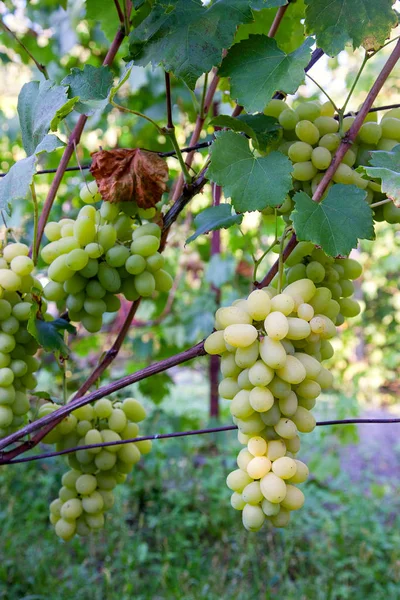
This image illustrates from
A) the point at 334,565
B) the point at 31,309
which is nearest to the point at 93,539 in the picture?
the point at 334,565

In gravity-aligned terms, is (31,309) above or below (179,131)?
below

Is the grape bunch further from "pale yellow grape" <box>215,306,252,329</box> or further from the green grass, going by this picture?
the green grass

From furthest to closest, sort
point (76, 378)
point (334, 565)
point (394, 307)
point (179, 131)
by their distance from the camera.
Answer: point (394, 307), point (179, 131), point (76, 378), point (334, 565)

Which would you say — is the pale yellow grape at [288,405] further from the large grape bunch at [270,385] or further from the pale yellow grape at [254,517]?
the pale yellow grape at [254,517]

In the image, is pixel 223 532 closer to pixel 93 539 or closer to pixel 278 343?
pixel 93 539

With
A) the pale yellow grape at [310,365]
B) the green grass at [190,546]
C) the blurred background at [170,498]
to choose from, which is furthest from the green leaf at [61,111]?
the green grass at [190,546]

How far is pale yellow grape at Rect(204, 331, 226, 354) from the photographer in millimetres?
587

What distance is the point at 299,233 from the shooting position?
552mm

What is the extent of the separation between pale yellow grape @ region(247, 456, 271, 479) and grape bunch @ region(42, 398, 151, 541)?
322 millimetres

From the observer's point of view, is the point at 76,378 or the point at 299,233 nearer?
the point at 299,233

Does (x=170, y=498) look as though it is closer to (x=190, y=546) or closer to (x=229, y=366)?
(x=190, y=546)

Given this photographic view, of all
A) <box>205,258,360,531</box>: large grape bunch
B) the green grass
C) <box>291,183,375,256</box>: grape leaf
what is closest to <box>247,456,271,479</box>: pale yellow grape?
<box>205,258,360,531</box>: large grape bunch

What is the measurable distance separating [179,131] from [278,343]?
1820mm

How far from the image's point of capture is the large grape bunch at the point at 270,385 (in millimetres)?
547
